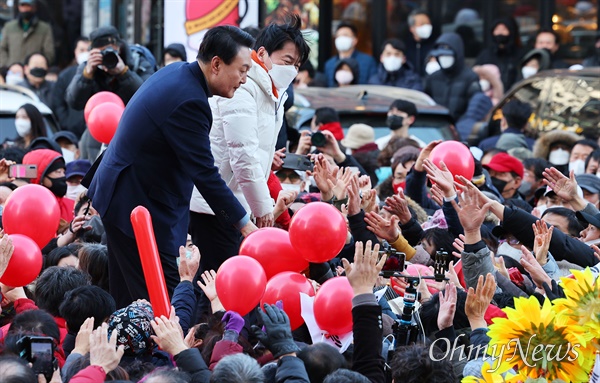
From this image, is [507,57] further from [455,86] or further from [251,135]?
[251,135]

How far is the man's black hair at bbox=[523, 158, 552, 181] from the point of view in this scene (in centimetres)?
1073

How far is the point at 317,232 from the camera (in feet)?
19.9

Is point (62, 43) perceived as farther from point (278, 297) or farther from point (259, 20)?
point (278, 297)

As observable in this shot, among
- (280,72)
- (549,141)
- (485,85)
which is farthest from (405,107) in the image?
(280,72)

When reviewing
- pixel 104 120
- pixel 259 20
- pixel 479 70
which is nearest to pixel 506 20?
pixel 479 70

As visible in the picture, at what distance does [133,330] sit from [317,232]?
1.11m

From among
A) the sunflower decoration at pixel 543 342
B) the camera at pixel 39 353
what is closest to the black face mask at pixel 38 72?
the camera at pixel 39 353

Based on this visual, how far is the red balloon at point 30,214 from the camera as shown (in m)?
7.02

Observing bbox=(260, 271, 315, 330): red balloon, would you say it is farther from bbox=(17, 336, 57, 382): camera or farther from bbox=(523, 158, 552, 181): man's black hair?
bbox=(523, 158, 552, 181): man's black hair

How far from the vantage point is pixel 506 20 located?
1678 centimetres

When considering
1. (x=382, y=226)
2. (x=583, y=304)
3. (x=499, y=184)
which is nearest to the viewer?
(x=583, y=304)

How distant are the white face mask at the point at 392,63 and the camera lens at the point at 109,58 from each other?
6.13 metres

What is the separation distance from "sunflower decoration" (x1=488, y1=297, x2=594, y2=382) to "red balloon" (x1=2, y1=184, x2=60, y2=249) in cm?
326

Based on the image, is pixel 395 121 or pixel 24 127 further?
pixel 395 121
